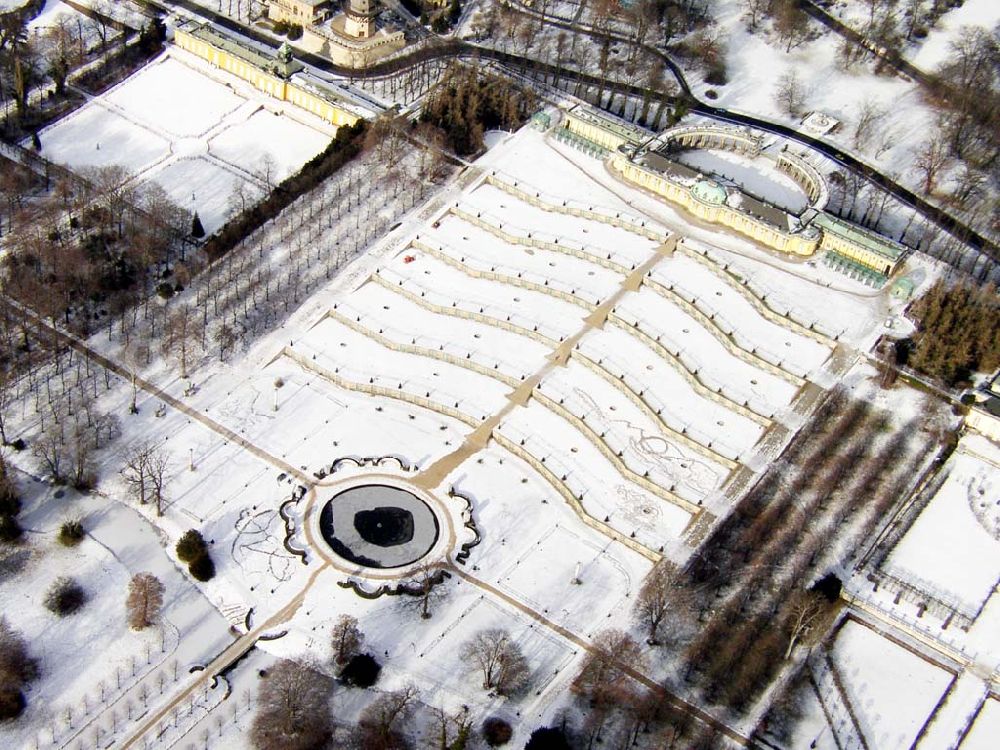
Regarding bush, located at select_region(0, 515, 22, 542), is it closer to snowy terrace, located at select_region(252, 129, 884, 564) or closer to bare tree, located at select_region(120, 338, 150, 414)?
bare tree, located at select_region(120, 338, 150, 414)

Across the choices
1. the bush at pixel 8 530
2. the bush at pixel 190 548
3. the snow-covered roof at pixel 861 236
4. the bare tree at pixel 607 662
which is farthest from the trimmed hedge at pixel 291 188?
the bare tree at pixel 607 662

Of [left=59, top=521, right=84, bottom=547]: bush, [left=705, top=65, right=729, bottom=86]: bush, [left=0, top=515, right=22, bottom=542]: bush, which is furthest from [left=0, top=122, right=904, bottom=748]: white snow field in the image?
[left=705, top=65, right=729, bottom=86]: bush

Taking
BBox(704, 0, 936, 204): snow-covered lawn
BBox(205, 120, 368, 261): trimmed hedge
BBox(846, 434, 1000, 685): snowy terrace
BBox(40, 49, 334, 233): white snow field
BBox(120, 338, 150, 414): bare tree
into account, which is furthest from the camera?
BBox(704, 0, 936, 204): snow-covered lawn

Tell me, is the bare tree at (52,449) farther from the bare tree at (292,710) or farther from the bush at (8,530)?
the bare tree at (292,710)

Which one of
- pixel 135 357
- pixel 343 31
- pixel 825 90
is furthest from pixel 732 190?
pixel 135 357

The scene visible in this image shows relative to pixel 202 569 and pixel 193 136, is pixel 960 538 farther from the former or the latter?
pixel 193 136

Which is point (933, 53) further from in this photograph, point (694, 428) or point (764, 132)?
point (694, 428)

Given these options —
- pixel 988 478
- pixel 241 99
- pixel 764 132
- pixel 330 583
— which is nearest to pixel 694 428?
pixel 988 478

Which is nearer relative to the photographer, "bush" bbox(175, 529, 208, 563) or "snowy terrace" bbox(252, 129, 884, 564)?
"bush" bbox(175, 529, 208, 563)
